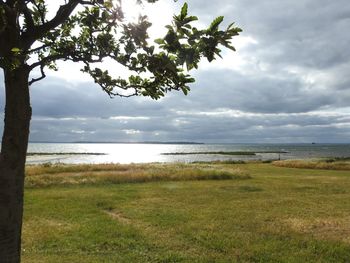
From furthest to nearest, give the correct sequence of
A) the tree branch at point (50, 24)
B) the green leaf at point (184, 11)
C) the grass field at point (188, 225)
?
the grass field at point (188, 225)
the tree branch at point (50, 24)
the green leaf at point (184, 11)

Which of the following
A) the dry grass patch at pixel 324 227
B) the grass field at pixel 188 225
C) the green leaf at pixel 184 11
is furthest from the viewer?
the dry grass patch at pixel 324 227

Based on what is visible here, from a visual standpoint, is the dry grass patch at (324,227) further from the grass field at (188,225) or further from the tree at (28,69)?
the tree at (28,69)

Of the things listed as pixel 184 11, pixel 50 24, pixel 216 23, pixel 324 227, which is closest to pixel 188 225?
pixel 324 227

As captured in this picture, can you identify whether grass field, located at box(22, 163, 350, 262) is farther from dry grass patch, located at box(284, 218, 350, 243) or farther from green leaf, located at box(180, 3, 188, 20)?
green leaf, located at box(180, 3, 188, 20)

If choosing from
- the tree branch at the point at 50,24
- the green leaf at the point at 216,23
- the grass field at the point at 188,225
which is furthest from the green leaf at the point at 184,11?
the grass field at the point at 188,225

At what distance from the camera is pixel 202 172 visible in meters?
39.5

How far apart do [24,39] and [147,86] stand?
2147mm

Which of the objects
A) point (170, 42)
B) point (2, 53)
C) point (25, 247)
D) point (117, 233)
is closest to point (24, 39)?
point (2, 53)

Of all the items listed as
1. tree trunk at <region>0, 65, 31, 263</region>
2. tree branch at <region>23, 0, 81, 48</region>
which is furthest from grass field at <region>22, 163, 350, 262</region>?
tree branch at <region>23, 0, 81, 48</region>

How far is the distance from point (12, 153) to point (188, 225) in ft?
36.4

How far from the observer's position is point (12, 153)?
611 cm

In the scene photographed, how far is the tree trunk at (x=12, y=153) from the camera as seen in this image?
6.07 metres

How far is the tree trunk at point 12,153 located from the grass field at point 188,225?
5658 millimetres

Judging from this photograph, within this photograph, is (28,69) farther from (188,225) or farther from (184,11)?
(188,225)
